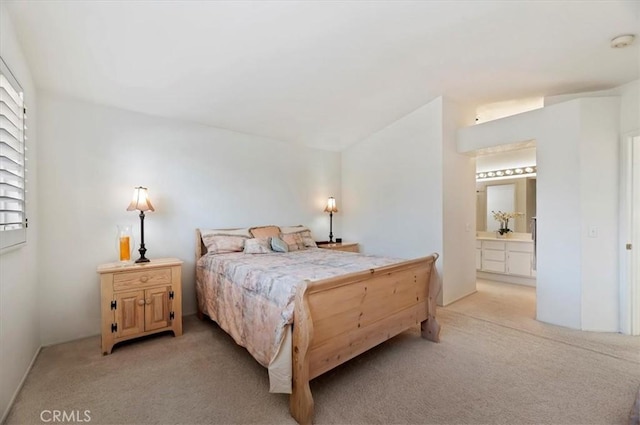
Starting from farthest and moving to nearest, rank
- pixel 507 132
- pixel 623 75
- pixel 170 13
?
pixel 507 132 < pixel 623 75 < pixel 170 13

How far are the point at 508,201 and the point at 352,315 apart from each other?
492cm

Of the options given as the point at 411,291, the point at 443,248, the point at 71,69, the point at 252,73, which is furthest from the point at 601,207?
the point at 71,69

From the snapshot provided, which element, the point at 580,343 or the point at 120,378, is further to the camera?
the point at 580,343

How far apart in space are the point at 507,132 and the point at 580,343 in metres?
2.45

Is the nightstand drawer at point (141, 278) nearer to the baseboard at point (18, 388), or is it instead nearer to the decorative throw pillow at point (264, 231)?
the baseboard at point (18, 388)

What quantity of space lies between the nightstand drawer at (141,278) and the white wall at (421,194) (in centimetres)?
313

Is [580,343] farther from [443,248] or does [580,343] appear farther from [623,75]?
[623,75]

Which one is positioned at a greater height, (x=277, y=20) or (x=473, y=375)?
(x=277, y=20)

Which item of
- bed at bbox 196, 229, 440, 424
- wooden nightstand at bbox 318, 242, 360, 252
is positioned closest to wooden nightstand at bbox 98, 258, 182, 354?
bed at bbox 196, 229, 440, 424

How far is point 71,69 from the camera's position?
2.42 metres

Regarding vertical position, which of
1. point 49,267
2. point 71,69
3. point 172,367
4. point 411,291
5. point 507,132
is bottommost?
point 172,367

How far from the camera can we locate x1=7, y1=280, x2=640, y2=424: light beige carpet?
5.79 feet

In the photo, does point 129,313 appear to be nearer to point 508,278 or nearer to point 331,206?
point 331,206

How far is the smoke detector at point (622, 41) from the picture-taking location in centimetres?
237
